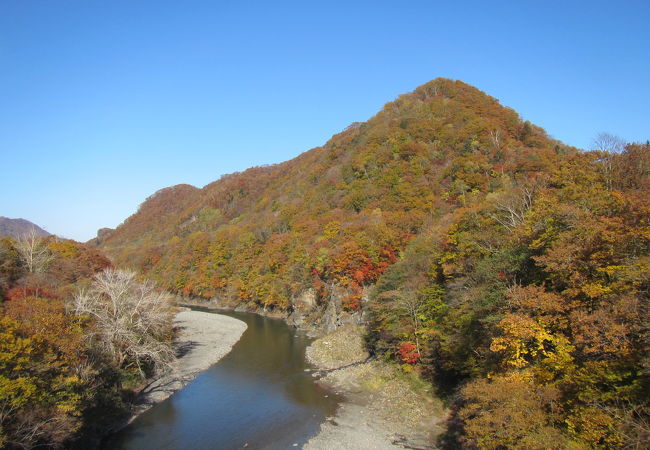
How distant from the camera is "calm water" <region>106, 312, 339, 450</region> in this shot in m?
20.7

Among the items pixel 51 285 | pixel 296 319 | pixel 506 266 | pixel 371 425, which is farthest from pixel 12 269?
pixel 506 266

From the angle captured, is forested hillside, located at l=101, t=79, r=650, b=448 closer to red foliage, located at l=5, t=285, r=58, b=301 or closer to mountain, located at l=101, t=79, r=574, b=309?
mountain, located at l=101, t=79, r=574, b=309

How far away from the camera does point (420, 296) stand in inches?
1158

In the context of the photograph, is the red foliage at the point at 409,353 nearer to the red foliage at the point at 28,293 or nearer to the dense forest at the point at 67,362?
the dense forest at the point at 67,362

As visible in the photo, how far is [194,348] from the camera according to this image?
3969 centimetres

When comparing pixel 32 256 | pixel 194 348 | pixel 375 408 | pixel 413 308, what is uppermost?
pixel 32 256

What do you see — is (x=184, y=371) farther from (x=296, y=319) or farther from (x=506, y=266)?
(x=506, y=266)

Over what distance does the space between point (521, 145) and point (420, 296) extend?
42.6 meters

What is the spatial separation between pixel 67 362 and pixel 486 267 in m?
22.5

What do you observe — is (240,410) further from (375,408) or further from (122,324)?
(122,324)

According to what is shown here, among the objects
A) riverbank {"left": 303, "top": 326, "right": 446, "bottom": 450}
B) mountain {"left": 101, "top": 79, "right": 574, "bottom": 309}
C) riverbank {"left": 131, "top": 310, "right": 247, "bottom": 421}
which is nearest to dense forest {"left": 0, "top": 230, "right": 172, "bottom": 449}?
riverbank {"left": 131, "top": 310, "right": 247, "bottom": 421}

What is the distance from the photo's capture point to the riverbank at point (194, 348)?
27.8 meters

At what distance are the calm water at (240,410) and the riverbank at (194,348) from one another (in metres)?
0.91

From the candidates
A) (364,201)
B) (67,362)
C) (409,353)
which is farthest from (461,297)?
(364,201)
